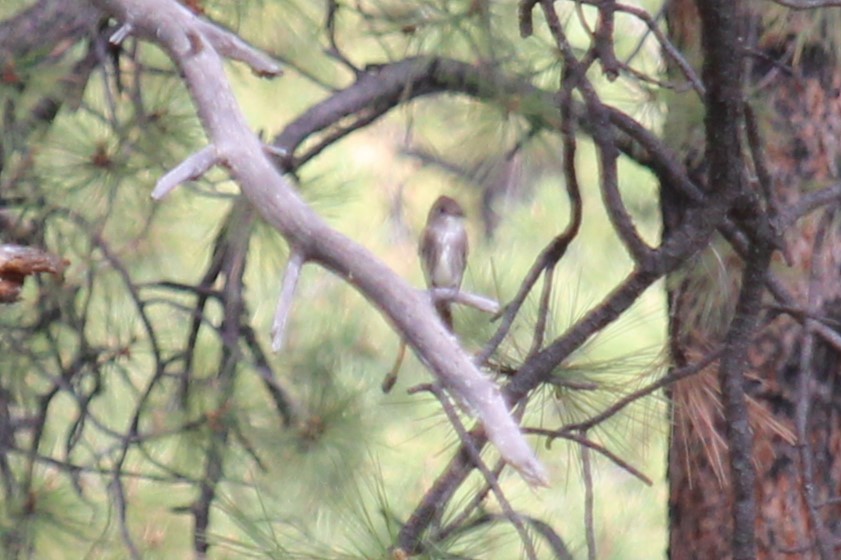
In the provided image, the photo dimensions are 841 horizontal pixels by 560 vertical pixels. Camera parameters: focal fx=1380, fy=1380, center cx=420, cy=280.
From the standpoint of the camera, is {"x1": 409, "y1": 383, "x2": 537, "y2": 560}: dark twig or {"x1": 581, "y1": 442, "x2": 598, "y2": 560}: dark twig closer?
{"x1": 409, "y1": 383, "x2": 537, "y2": 560}: dark twig

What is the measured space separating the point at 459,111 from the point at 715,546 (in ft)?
2.12

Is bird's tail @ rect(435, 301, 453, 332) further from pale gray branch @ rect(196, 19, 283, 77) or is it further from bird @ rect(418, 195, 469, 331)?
pale gray branch @ rect(196, 19, 283, 77)

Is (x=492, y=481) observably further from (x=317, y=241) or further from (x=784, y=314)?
(x=784, y=314)

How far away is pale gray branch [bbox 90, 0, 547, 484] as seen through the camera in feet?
2.64

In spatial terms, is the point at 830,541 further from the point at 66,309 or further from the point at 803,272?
the point at 66,309

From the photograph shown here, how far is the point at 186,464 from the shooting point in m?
1.66

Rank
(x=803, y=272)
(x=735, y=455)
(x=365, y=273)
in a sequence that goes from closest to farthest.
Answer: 1. (x=365, y=273)
2. (x=735, y=455)
3. (x=803, y=272)

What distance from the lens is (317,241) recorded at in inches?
35.0

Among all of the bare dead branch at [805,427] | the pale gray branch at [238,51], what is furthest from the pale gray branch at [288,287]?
the bare dead branch at [805,427]

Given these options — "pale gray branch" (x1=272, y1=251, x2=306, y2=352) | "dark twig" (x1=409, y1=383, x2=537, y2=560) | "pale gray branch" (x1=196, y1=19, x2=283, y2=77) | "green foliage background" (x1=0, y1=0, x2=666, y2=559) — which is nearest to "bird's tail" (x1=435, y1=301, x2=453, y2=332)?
"green foliage background" (x1=0, y1=0, x2=666, y2=559)

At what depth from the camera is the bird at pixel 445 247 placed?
5.88 ft

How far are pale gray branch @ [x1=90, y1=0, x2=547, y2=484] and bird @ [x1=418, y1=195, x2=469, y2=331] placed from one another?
0.80 metres

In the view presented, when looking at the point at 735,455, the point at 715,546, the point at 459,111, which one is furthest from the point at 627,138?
the point at 715,546

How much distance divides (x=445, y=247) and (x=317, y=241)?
2.99 feet
